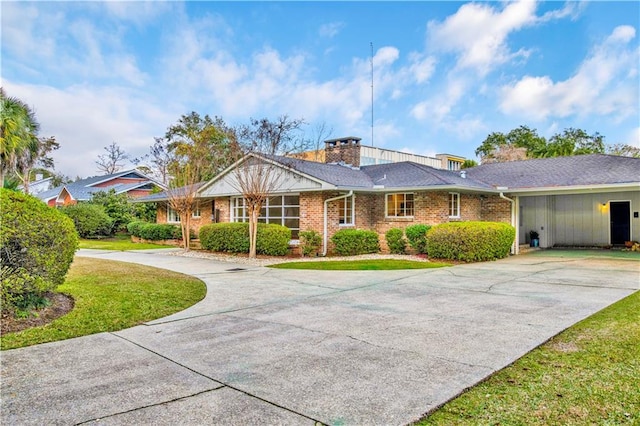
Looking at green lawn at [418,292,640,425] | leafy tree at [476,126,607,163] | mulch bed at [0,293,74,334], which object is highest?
leafy tree at [476,126,607,163]

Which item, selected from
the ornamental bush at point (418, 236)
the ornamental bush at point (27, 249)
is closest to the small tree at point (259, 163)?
the ornamental bush at point (418, 236)

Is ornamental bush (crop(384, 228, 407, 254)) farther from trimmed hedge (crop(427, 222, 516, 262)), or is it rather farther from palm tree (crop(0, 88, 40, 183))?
palm tree (crop(0, 88, 40, 183))

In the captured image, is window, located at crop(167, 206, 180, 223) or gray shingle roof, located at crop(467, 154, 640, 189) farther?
window, located at crop(167, 206, 180, 223)

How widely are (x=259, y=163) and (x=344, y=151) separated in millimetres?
6858

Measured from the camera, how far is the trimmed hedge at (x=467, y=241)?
13445 mm

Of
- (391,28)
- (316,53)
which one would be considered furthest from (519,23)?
(316,53)

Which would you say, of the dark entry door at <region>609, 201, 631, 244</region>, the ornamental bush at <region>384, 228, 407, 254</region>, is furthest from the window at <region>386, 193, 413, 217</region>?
the dark entry door at <region>609, 201, 631, 244</region>

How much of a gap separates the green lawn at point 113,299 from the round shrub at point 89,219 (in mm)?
16921

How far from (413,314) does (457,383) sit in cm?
275

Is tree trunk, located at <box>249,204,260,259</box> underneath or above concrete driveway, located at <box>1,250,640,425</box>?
above

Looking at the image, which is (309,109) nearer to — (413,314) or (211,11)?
(211,11)

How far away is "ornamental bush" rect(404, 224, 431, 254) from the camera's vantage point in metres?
15.2

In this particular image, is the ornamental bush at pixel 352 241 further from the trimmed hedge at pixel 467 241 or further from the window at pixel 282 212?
the trimmed hedge at pixel 467 241

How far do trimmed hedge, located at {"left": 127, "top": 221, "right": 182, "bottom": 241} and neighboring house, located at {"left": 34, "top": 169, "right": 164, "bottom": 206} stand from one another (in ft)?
30.1
